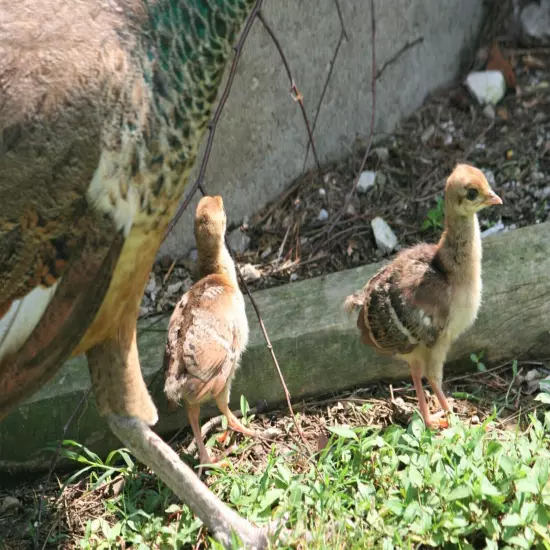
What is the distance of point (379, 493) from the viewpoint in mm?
3375

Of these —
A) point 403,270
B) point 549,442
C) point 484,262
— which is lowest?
point 549,442

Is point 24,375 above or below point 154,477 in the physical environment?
above

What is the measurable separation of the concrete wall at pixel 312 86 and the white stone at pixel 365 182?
0.26 metres

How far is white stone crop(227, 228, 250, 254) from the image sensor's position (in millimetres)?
5000

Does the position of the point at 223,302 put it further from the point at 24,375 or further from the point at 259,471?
the point at 24,375

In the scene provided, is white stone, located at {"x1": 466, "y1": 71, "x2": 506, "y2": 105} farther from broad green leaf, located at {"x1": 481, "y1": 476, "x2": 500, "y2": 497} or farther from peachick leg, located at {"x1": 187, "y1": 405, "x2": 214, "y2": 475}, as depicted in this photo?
broad green leaf, located at {"x1": 481, "y1": 476, "x2": 500, "y2": 497}

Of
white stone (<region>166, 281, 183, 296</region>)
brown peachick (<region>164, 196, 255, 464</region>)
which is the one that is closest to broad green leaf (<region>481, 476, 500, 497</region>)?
brown peachick (<region>164, 196, 255, 464</region>)

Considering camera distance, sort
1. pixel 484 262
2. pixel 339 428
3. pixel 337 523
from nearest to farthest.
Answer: pixel 337 523 → pixel 339 428 → pixel 484 262

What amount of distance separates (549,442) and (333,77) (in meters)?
2.60

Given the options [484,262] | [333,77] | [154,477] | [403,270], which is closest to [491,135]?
[333,77]

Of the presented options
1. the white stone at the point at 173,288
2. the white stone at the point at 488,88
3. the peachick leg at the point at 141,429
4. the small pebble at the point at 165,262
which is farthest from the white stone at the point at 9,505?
the white stone at the point at 488,88

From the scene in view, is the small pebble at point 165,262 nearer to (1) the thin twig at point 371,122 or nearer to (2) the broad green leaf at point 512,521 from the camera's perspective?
(1) the thin twig at point 371,122

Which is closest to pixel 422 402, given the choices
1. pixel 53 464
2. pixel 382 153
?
pixel 53 464

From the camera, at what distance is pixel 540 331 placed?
4211mm
